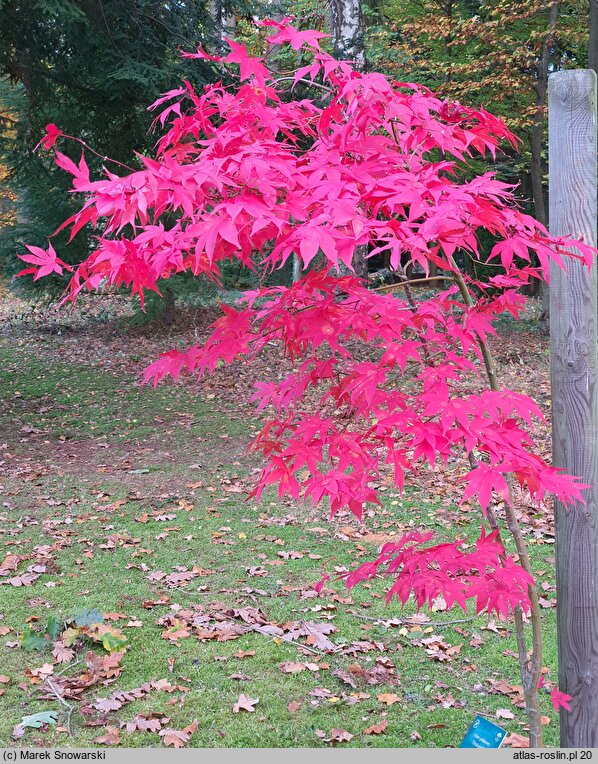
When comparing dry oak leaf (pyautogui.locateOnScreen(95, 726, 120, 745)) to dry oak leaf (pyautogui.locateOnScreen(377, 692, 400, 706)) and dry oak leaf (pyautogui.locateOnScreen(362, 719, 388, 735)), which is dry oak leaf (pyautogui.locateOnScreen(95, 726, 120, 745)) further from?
dry oak leaf (pyautogui.locateOnScreen(377, 692, 400, 706))

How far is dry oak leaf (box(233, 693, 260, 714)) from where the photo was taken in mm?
3145

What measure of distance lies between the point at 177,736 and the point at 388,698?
0.98 metres

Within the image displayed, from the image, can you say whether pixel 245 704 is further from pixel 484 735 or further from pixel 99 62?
pixel 99 62

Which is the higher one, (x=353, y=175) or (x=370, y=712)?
(x=353, y=175)

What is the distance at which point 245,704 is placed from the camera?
125 inches

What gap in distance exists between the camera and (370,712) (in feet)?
10.4

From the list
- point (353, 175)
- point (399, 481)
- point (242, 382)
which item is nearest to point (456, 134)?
point (353, 175)

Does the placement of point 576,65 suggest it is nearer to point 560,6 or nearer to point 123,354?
point 560,6

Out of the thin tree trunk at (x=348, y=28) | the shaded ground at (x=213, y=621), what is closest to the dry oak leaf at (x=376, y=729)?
the shaded ground at (x=213, y=621)

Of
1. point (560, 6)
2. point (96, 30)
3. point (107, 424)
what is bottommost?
point (107, 424)

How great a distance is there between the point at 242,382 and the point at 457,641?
755 centimetres

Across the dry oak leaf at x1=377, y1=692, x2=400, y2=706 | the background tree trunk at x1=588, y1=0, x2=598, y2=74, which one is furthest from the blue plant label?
the background tree trunk at x1=588, y1=0, x2=598, y2=74

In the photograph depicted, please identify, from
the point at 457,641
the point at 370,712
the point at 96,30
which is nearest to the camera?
the point at 370,712

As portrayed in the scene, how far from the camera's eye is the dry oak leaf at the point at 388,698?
10.6ft
